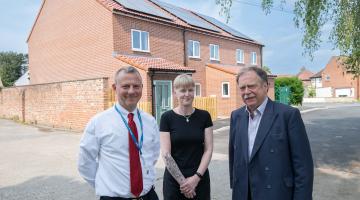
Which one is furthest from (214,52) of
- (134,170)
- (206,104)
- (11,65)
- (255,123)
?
(11,65)

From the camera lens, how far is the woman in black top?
3314 mm

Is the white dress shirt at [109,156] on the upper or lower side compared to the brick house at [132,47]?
lower

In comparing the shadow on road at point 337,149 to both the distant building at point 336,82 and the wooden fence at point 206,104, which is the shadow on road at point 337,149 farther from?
the distant building at point 336,82

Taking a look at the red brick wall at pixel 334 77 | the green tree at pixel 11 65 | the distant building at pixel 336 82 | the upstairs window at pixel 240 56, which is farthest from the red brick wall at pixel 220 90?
the red brick wall at pixel 334 77

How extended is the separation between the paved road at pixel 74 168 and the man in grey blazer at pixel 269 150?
9.50 ft

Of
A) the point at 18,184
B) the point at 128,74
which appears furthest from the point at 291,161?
the point at 18,184

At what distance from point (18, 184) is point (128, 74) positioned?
5452 millimetres

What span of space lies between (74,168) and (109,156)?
604 cm

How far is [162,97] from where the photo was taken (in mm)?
16234

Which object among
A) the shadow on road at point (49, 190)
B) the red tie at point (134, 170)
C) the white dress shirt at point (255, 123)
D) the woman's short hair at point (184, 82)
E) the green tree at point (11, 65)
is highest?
the green tree at point (11, 65)

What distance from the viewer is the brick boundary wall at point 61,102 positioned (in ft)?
47.3

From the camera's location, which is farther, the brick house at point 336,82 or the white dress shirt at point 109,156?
the brick house at point 336,82

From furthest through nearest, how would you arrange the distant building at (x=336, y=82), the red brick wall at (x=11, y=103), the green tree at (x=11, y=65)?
the distant building at (x=336, y=82)
the green tree at (x=11, y=65)
the red brick wall at (x=11, y=103)

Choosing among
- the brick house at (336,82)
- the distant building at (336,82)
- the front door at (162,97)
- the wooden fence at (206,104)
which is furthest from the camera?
the brick house at (336,82)
